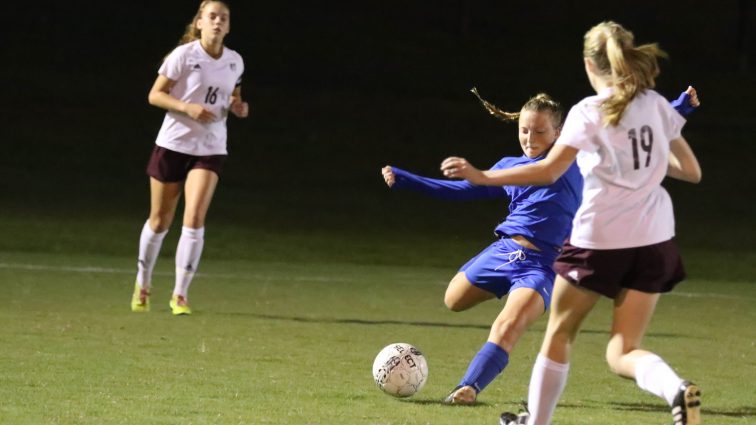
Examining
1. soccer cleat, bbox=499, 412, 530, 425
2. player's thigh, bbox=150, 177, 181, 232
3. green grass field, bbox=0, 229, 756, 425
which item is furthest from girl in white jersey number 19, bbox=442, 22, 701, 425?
player's thigh, bbox=150, 177, 181, 232

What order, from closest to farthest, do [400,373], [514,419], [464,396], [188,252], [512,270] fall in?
[514,419] < [464,396] < [400,373] < [512,270] < [188,252]

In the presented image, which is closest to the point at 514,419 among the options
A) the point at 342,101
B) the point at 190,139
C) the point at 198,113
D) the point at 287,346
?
the point at 287,346

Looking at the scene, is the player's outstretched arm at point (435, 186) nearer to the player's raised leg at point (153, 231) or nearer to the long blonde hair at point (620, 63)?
the long blonde hair at point (620, 63)

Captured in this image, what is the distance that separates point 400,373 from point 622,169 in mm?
2036

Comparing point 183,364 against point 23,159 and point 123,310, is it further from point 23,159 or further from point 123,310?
point 23,159

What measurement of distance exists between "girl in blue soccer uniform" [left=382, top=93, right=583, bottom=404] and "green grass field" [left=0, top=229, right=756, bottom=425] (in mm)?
246

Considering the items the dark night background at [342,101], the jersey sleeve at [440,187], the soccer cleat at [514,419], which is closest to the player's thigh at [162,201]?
the jersey sleeve at [440,187]

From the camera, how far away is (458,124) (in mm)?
26297

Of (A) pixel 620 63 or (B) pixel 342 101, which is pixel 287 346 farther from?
(B) pixel 342 101

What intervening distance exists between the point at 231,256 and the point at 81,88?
1354cm

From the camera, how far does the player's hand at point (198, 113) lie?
32.1 feet

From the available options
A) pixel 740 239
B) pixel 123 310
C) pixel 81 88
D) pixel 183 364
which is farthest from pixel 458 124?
pixel 183 364

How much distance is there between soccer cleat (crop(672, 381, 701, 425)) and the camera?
16.4 feet

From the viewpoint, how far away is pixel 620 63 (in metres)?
5.24
